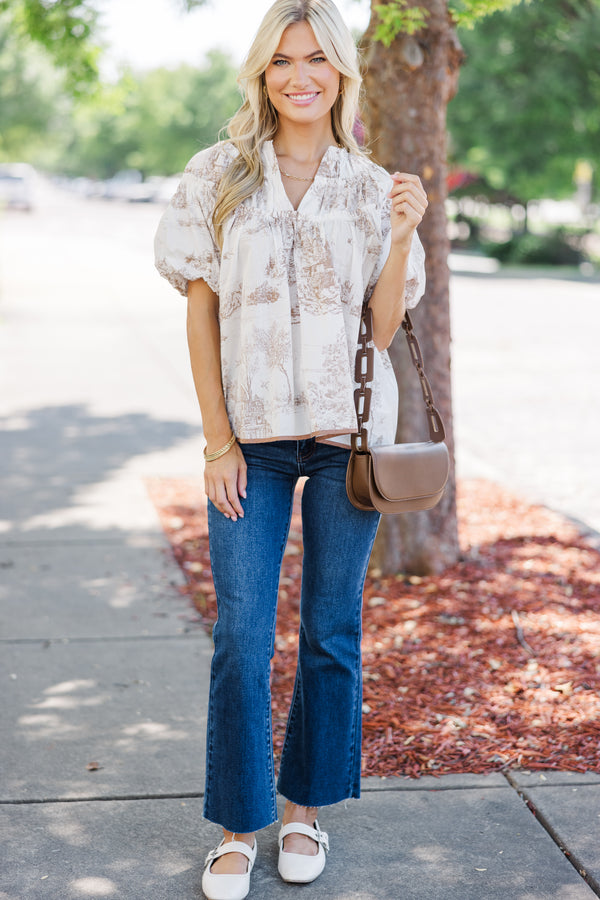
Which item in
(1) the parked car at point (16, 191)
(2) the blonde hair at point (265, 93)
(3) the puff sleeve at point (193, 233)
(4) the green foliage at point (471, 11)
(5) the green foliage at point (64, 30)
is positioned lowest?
(3) the puff sleeve at point (193, 233)

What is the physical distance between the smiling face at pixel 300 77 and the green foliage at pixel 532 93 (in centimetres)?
2112

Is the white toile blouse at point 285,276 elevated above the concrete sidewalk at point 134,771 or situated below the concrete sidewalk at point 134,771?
above

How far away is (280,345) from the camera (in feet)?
7.83

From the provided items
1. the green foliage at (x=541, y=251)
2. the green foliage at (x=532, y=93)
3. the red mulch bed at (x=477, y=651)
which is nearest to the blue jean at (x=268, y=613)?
the red mulch bed at (x=477, y=651)

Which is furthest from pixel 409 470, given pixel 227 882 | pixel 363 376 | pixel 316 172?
pixel 227 882

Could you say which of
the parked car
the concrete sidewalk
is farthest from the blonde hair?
the parked car

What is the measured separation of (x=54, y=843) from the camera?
2.71 meters

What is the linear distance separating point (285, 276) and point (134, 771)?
1628 millimetres

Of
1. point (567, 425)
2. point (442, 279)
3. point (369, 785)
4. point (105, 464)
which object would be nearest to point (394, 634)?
point (369, 785)

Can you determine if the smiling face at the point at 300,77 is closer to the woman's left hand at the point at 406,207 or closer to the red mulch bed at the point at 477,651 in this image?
the woman's left hand at the point at 406,207

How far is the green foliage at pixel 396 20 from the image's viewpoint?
4.01 metres

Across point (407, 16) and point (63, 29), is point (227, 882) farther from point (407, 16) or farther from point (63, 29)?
point (63, 29)

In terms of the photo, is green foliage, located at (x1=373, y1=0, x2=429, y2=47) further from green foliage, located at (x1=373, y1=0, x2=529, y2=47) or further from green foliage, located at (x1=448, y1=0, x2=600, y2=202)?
green foliage, located at (x1=448, y1=0, x2=600, y2=202)

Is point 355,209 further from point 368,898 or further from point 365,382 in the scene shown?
point 368,898
